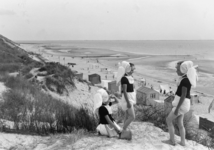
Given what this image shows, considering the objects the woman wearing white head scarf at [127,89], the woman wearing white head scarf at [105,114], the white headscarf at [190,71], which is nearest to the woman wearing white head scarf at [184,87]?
the white headscarf at [190,71]

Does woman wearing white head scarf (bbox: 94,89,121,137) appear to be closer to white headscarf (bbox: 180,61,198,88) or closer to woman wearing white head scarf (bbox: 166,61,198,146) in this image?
woman wearing white head scarf (bbox: 166,61,198,146)

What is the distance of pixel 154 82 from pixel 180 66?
84.6ft

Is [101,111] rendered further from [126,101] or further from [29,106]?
[29,106]

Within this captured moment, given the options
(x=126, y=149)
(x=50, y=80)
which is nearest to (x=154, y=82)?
(x=50, y=80)

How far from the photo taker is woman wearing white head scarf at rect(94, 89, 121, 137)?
3.88 meters

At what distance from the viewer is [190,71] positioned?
3.53m

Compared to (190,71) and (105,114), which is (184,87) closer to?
(190,71)

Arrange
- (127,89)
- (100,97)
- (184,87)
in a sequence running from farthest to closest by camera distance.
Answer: (127,89) < (100,97) < (184,87)

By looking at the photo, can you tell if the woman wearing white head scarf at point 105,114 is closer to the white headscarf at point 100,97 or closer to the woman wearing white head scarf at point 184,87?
the white headscarf at point 100,97

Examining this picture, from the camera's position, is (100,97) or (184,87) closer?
(184,87)

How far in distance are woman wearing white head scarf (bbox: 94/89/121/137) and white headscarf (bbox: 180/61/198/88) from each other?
5.28ft

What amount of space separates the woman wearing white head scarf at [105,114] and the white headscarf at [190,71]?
5.28 feet

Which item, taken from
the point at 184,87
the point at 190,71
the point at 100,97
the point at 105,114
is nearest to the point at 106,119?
the point at 105,114

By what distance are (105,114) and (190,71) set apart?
6.15 feet
